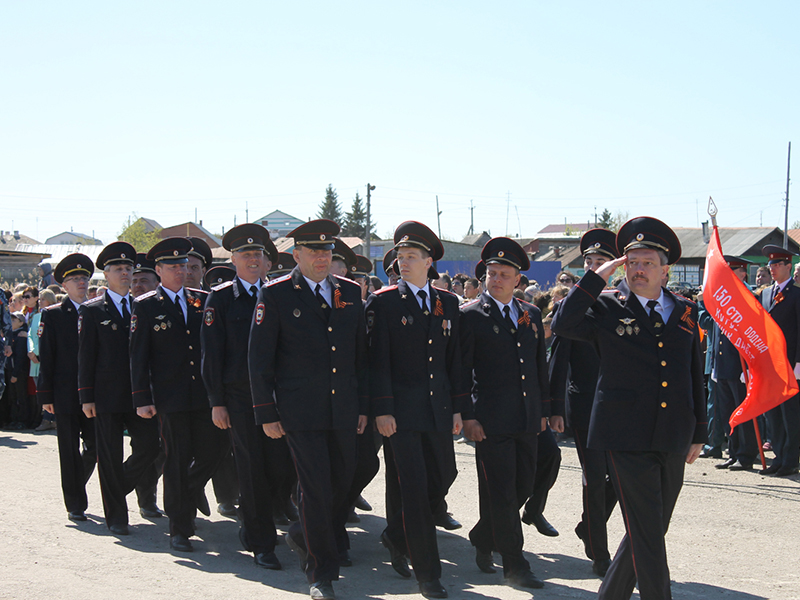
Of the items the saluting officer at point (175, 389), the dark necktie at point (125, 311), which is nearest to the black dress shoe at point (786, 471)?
the saluting officer at point (175, 389)

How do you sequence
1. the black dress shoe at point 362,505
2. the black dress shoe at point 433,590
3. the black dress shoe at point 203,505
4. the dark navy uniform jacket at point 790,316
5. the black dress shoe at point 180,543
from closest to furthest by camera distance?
the black dress shoe at point 433,590 → the black dress shoe at point 180,543 → the black dress shoe at point 203,505 → the black dress shoe at point 362,505 → the dark navy uniform jacket at point 790,316

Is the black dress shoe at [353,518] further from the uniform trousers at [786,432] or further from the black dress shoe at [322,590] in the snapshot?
the uniform trousers at [786,432]

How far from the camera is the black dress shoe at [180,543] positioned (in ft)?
19.7

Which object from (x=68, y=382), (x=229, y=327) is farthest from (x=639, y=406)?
(x=68, y=382)

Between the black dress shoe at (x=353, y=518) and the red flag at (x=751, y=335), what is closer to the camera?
the red flag at (x=751, y=335)

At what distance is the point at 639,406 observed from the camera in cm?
437

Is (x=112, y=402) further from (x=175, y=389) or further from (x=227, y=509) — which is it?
(x=227, y=509)

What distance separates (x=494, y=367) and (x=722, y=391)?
5309 millimetres

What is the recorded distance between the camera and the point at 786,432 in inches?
348

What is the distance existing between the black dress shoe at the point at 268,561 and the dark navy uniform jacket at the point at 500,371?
1.67 m

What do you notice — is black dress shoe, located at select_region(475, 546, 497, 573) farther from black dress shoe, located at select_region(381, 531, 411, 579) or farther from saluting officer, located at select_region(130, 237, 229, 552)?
saluting officer, located at select_region(130, 237, 229, 552)

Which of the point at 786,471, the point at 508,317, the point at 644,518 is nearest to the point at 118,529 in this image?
the point at 508,317

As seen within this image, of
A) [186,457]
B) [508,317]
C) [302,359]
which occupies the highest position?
[508,317]

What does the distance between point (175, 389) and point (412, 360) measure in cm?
206
